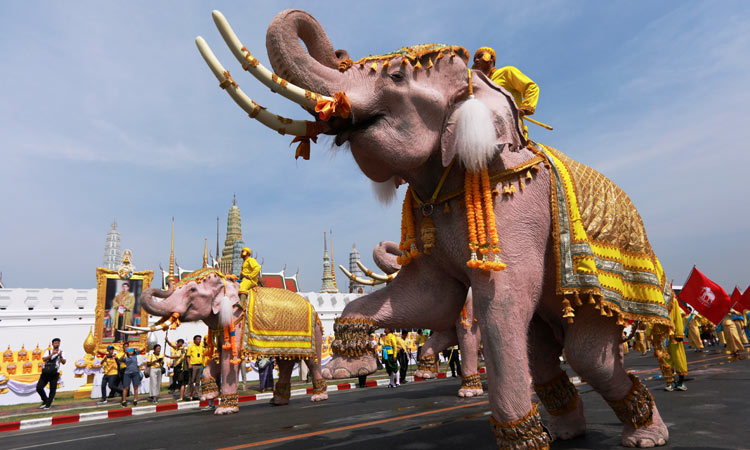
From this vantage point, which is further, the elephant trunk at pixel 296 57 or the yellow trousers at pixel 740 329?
the yellow trousers at pixel 740 329

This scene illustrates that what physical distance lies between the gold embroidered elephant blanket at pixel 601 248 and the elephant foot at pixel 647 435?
2.42 ft

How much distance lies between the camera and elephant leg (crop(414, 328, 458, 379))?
6.85m

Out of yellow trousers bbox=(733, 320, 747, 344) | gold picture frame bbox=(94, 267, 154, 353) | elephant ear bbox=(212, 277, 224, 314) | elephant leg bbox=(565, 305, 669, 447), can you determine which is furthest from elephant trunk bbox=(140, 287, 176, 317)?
yellow trousers bbox=(733, 320, 747, 344)

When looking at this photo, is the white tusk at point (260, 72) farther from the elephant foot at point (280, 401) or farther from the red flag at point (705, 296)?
the red flag at point (705, 296)

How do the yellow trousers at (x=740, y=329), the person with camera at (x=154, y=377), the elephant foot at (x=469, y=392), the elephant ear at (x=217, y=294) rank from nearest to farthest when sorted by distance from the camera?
the elephant foot at (x=469, y=392), the elephant ear at (x=217, y=294), the person with camera at (x=154, y=377), the yellow trousers at (x=740, y=329)

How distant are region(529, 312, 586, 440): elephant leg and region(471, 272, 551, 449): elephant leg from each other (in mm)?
1013

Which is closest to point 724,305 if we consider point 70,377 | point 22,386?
point 22,386

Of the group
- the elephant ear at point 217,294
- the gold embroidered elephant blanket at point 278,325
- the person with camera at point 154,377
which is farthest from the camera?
the person with camera at point 154,377

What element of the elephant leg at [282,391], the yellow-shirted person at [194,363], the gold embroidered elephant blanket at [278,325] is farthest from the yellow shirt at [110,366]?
the gold embroidered elephant blanket at [278,325]

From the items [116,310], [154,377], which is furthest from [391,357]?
[116,310]

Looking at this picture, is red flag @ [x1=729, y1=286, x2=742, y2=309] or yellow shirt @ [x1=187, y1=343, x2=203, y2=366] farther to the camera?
red flag @ [x1=729, y1=286, x2=742, y2=309]

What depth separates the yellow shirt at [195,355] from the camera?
1305 cm

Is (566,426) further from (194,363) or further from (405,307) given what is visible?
(194,363)

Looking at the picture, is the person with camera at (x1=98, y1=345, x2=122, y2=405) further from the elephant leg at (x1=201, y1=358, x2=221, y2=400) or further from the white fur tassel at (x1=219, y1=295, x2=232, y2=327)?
the white fur tassel at (x1=219, y1=295, x2=232, y2=327)
